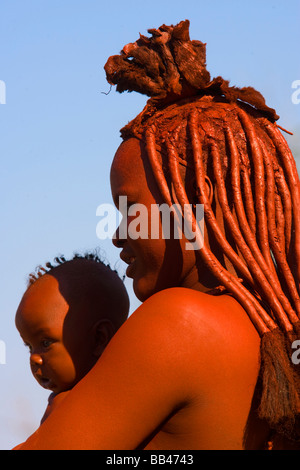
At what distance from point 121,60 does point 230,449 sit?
1774 millimetres

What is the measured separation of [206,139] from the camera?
10.00 feet

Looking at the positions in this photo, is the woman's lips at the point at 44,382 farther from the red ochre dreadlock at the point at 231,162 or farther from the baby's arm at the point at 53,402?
the red ochre dreadlock at the point at 231,162

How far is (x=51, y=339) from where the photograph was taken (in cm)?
409

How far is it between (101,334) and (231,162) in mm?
1543

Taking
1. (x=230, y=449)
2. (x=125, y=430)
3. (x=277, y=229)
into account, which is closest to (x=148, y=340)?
(x=125, y=430)

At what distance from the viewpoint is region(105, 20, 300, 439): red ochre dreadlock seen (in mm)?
2777

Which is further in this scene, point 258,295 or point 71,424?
point 258,295

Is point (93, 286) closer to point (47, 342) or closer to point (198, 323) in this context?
point (47, 342)

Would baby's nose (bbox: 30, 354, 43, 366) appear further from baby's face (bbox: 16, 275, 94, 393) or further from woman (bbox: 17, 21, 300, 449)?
woman (bbox: 17, 21, 300, 449)

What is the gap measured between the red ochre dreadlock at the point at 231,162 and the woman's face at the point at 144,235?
0.27ft

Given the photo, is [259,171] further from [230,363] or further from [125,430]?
[125,430]

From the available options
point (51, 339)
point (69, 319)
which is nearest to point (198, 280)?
point (69, 319)

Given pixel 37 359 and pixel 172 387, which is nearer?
pixel 172 387
